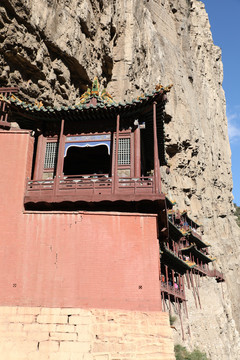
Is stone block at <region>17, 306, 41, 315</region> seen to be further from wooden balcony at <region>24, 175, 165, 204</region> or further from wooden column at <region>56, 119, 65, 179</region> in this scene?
wooden column at <region>56, 119, 65, 179</region>

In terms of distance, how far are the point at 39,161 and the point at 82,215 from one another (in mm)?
3463

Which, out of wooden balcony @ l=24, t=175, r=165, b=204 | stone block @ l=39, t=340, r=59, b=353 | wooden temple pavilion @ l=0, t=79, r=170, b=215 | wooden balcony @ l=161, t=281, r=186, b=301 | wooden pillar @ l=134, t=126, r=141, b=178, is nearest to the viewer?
stone block @ l=39, t=340, r=59, b=353

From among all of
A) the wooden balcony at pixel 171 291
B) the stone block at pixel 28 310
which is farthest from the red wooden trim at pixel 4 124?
the wooden balcony at pixel 171 291

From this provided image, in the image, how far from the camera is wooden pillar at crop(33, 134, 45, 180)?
1253 cm

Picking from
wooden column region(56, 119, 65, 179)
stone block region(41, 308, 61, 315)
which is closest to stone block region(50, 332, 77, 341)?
stone block region(41, 308, 61, 315)

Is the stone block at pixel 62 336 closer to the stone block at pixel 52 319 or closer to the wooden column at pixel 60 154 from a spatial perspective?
the stone block at pixel 52 319

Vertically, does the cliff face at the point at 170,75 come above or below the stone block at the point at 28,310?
above

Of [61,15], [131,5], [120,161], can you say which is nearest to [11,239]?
[120,161]

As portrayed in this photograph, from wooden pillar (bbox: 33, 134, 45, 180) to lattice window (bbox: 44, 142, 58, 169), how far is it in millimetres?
182

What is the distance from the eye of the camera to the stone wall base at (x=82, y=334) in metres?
8.70

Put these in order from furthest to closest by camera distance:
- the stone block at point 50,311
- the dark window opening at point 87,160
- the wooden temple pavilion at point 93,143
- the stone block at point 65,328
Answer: the dark window opening at point 87,160 < the wooden temple pavilion at point 93,143 < the stone block at point 50,311 < the stone block at point 65,328

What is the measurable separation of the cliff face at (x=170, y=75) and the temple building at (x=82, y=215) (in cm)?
592

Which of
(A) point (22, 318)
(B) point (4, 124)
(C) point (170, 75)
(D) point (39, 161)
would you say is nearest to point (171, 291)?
(D) point (39, 161)

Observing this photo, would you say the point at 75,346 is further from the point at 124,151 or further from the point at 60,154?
the point at 124,151
